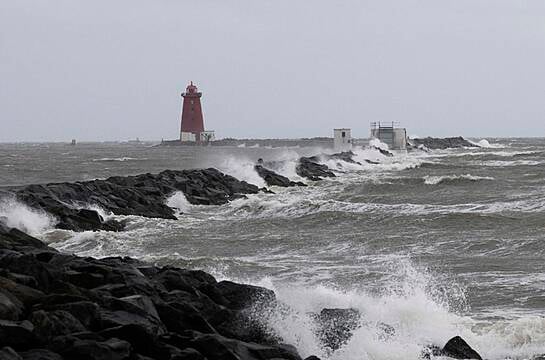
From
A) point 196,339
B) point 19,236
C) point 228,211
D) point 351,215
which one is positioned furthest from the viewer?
point 228,211

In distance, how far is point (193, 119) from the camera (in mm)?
75875

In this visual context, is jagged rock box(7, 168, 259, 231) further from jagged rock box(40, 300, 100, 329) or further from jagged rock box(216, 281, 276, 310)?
jagged rock box(40, 300, 100, 329)

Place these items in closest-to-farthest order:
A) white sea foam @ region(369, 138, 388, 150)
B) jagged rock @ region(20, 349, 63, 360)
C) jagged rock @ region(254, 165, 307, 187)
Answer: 1. jagged rock @ region(20, 349, 63, 360)
2. jagged rock @ region(254, 165, 307, 187)
3. white sea foam @ region(369, 138, 388, 150)

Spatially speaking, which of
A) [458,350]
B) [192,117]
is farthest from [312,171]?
[192,117]

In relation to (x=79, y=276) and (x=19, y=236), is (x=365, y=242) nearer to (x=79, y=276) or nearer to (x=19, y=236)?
(x=19, y=236)

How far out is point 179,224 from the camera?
1467 cm

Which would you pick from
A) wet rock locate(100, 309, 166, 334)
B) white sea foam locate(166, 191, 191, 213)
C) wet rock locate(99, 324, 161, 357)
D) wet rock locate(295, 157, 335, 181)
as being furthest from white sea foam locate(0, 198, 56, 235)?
wet rock locate(295, 157, 335, 181)

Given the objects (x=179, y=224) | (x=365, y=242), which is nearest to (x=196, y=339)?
(x=365, y=242)

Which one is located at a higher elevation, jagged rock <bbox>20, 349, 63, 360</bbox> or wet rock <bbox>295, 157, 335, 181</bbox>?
jagged rock <bbox>20, 349, 63, 360</bbox>

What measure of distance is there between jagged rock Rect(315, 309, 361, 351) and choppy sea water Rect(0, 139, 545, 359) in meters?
0.08

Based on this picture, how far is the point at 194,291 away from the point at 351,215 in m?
9.74

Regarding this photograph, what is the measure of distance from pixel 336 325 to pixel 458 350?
96 cm

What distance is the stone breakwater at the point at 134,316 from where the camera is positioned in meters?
4.57

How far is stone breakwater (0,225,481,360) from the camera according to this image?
457 cm
